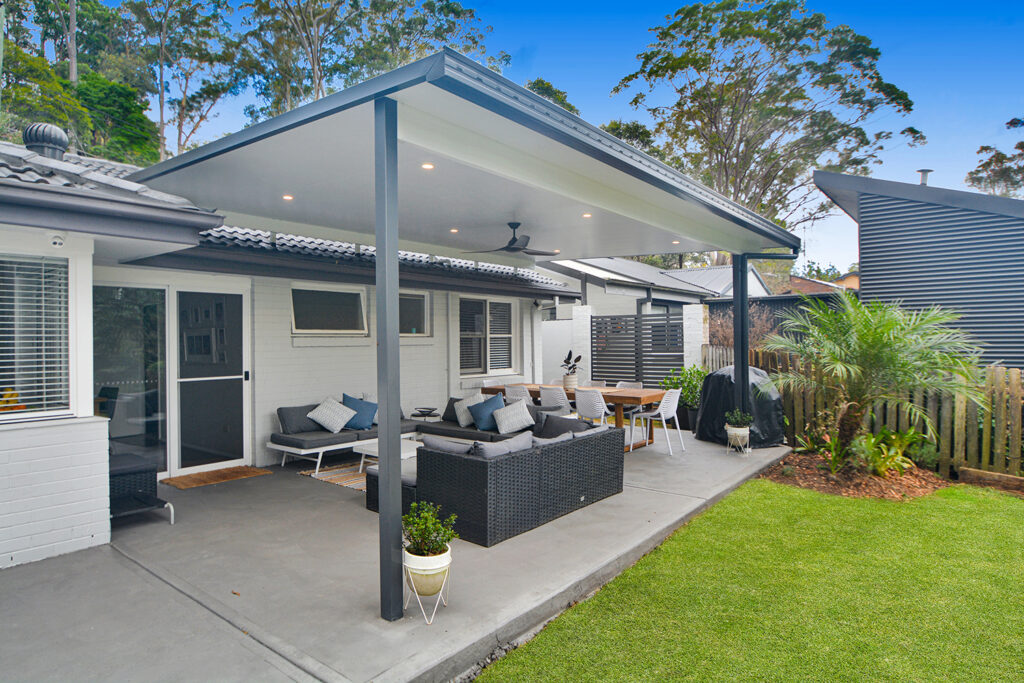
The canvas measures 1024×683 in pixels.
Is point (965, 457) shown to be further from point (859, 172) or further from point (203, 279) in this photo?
point (859, 172)

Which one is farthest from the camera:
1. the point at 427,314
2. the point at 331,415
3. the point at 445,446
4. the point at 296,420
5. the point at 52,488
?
the point at 427,314

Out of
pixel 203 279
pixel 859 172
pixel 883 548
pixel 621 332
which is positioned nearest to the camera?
pixel 883 548

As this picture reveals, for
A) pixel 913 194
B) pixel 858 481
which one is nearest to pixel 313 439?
pixel 858 481

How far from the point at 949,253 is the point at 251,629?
385 inches

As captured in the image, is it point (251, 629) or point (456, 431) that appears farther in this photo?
point (456, 431)

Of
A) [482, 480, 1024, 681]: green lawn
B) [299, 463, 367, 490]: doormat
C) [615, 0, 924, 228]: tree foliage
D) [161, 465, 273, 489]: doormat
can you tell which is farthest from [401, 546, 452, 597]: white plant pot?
Result: [615, 0, 924, 228]: tree foliage

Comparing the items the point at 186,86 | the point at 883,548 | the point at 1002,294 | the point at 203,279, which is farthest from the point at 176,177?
the point at 186,86

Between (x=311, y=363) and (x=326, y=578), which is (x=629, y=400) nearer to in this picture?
(x=311, y=363)

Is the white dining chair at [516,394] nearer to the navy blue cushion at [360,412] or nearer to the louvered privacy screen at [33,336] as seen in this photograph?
the navy blue cushion at [360,412]

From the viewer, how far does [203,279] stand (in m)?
6.50

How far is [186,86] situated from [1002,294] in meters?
26.1

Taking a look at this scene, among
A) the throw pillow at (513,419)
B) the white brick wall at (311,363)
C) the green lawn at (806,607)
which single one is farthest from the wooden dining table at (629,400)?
the green lawn at (806,607)

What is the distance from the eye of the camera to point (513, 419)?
7.18 metres

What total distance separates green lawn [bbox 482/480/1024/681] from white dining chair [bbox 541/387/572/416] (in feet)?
10.9
